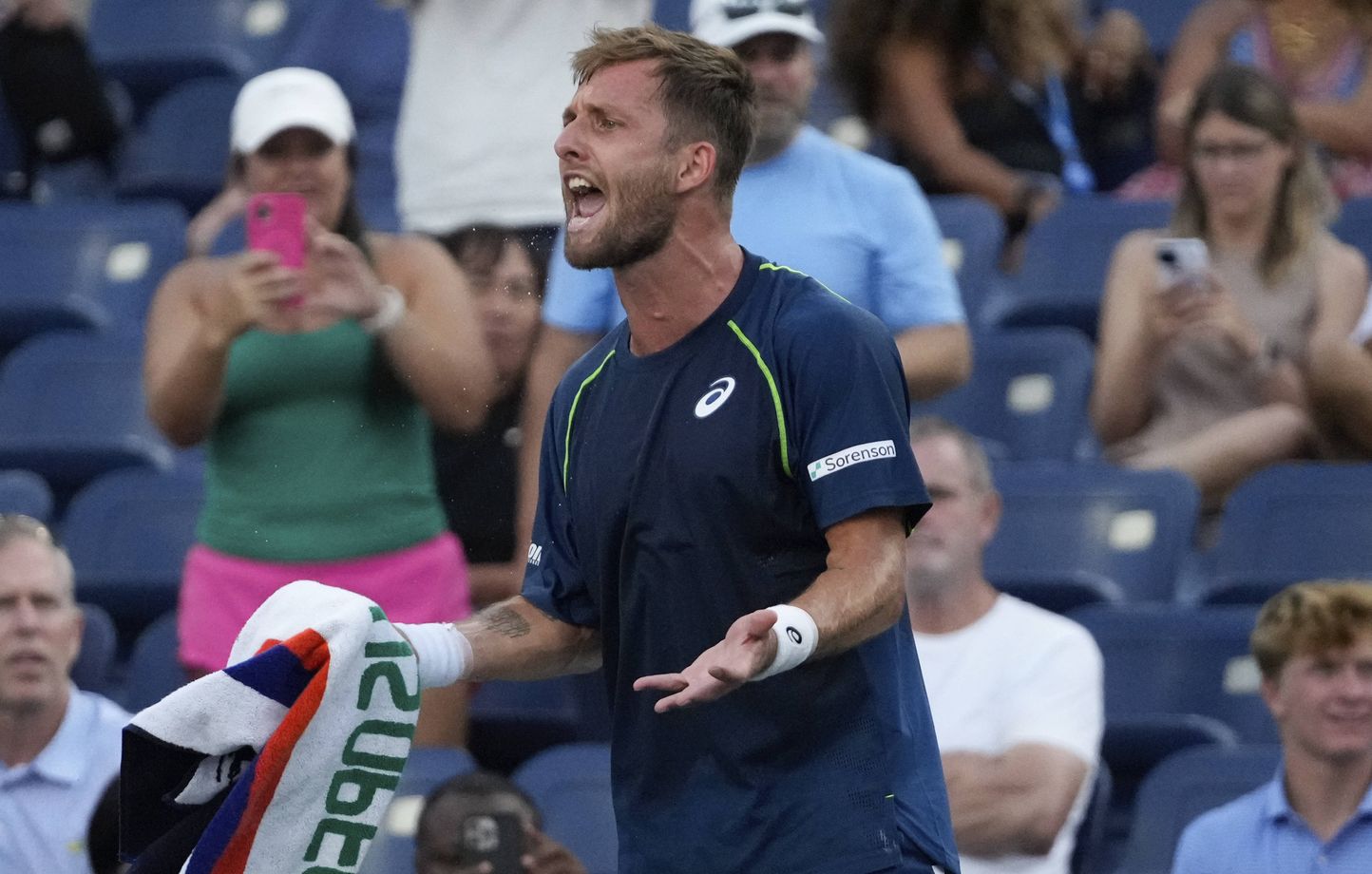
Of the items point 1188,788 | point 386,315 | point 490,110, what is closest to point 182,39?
point 490,110

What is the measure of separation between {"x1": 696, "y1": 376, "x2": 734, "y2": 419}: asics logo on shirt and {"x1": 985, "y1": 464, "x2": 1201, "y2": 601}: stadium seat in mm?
2336

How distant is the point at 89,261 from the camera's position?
6355 millimetres

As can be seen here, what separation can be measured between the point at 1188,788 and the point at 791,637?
2069mm

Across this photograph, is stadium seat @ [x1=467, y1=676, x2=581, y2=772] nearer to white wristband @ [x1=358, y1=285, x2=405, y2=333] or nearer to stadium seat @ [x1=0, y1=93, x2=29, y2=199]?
white wristband @ [x1=358, y1=285, x2=405, y2=333]

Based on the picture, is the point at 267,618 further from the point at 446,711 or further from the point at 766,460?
the point at 446,711

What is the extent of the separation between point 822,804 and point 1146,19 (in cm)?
484

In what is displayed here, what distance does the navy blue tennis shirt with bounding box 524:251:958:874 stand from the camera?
8.93ft

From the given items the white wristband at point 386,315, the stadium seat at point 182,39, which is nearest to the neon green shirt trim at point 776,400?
the white wristband at point 386,315

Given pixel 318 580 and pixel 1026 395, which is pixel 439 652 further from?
pixel 1026 395

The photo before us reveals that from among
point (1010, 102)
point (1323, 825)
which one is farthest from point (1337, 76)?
point (1323, 825)

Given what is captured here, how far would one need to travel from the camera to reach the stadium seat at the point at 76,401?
19.0 feet

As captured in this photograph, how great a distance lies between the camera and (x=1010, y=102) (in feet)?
20.0

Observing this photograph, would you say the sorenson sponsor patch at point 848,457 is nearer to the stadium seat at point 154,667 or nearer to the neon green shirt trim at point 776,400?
the neon green shirt trim at point 776,400

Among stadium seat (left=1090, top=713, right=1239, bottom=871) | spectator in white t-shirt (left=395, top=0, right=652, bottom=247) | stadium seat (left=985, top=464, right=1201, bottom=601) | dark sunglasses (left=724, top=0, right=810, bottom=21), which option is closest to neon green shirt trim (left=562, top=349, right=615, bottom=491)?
spectator in white t-shirt (left=395, top=0, right=652, bottom=247)
